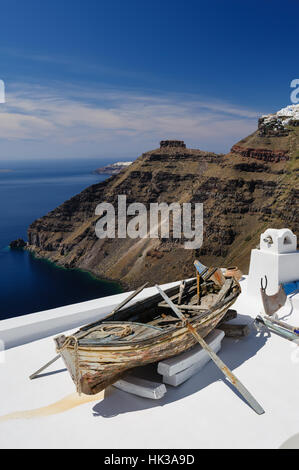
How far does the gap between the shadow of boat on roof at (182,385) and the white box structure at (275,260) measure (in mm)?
1703

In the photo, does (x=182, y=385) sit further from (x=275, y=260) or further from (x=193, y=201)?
(x=193, y=201)

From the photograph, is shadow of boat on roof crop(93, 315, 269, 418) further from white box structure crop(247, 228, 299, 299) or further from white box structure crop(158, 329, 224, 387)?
white box structure crop(247, 228, 299, 299)

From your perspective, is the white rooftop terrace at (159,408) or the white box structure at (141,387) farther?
the white box structure at (141,387)

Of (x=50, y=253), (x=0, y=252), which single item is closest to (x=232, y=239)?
(x=50, y=253)

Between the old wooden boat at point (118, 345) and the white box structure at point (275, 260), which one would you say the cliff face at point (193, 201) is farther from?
the old wooden boat at point (118, 345)

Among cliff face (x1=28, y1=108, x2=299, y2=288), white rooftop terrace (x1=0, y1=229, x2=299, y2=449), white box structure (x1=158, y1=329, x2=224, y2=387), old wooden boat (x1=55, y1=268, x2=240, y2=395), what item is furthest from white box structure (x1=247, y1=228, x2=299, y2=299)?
cliff face (x1=28, y1=108, x2=299, y2=288)

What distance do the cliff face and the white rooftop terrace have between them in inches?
1636

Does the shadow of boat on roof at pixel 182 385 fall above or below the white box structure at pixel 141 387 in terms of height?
below

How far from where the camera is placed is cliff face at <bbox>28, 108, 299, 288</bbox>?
52.6m

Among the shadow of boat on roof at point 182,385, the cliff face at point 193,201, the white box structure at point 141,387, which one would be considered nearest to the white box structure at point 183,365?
the shadow of boat on roof at point 182,385

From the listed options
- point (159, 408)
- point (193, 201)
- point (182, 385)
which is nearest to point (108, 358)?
point (159, 408)

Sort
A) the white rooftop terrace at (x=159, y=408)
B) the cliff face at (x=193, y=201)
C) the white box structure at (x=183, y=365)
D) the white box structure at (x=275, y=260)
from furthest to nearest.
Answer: the cliff face at (x=193, y=201), the white box structure at (x=275, y=260), the white box structure at (x=183, y=365), the white rooftop terrace at (x=159, y=408)

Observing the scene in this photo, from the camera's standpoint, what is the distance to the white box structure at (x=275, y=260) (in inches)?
250

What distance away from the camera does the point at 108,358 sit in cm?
342
